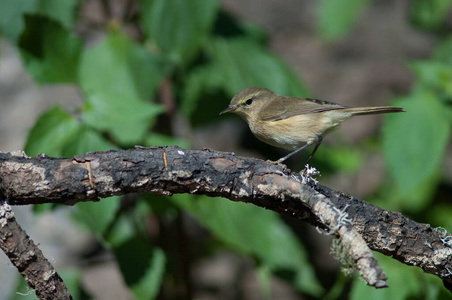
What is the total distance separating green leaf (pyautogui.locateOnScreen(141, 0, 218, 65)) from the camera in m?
3.67

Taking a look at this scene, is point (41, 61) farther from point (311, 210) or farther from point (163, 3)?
point (311, 210)

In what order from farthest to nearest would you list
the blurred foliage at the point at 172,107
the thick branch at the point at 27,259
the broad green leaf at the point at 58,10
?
1. the broad green leaf at the point at 58,10
2. the blurred foliage at the point at 172,107
3. the thick branch at the point at 27,259

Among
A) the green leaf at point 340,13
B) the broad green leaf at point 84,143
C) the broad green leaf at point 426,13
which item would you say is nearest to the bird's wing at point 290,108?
the green leaf at point 340,13

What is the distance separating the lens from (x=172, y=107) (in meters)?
4.21

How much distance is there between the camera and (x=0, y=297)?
202 inches

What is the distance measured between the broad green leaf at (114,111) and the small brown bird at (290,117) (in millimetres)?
861

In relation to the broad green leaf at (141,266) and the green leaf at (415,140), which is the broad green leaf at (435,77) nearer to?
the green leaf at (415,140)

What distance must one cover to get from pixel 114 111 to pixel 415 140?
7.40 feet

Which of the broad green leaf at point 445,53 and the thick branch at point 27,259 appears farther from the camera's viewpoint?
the broad green leaf at point 445,53

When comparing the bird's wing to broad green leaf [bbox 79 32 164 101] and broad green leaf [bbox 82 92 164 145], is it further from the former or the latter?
broad green leaf [bbox 82 92 164 145]

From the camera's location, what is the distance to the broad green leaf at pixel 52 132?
306 cm

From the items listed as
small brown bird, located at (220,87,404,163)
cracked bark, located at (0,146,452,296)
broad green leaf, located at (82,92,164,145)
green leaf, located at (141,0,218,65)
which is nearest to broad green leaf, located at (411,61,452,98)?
small brown bird, located at (220,87,404,163)

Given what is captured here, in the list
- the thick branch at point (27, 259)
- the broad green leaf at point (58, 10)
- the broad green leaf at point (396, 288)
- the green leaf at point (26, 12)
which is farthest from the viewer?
the broad green leaf at point (58, 10)

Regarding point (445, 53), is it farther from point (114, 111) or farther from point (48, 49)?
point (48, 49)
